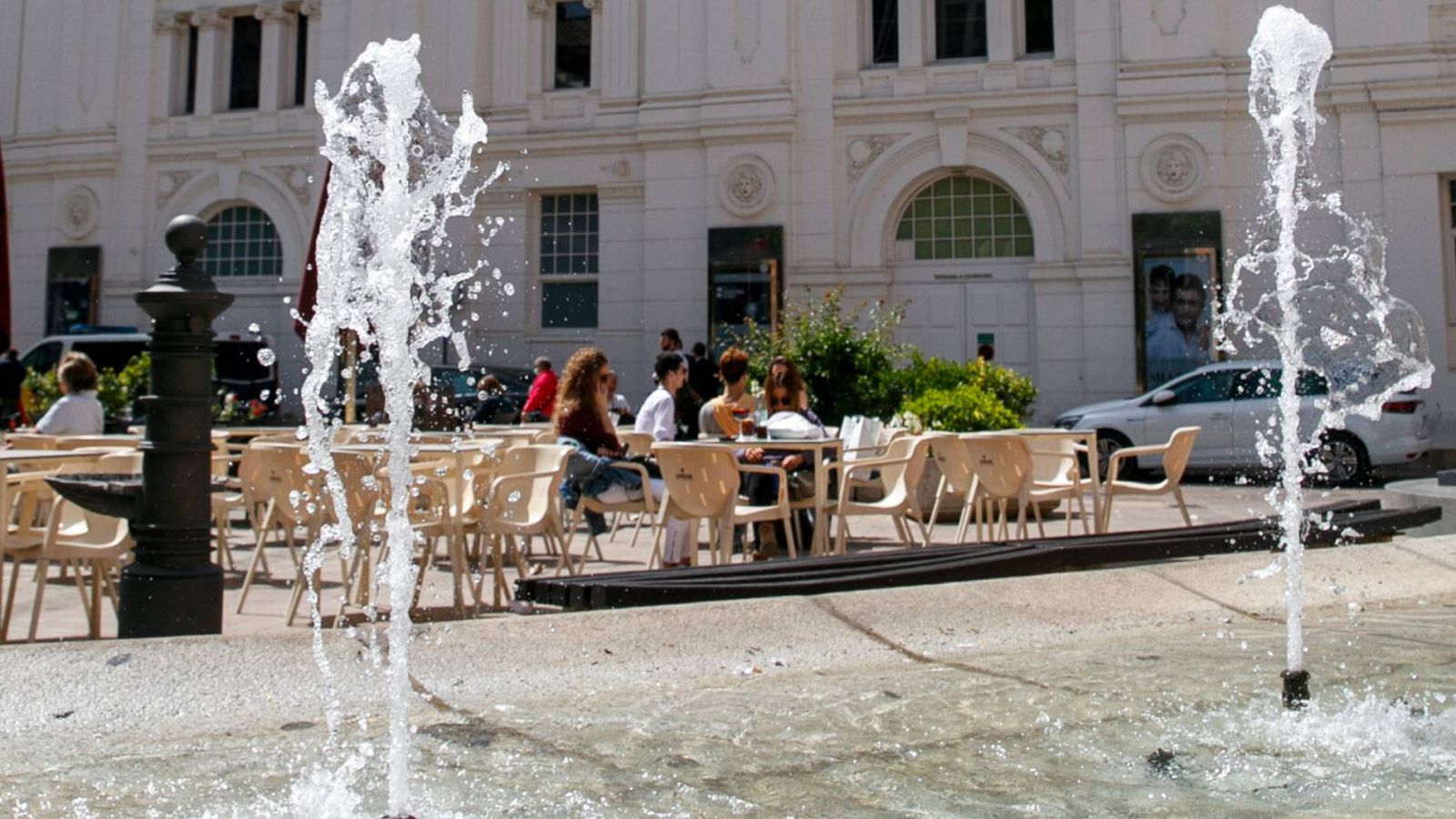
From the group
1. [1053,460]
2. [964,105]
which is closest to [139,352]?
[964,105]

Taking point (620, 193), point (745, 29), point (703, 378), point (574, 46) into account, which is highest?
point (574, 46)

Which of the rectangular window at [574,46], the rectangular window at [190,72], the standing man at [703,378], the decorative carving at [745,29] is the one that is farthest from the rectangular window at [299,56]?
the standing man at [703,378]

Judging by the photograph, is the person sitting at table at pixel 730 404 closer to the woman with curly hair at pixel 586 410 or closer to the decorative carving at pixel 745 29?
the woman with curly hair at pixel 586 410

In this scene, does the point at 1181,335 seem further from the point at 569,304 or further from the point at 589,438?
the point at 589,438

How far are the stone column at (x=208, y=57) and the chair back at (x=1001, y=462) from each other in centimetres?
2036

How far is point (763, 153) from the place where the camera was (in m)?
20.5

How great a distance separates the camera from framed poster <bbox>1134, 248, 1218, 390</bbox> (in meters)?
18.9

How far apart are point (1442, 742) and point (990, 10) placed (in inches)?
726

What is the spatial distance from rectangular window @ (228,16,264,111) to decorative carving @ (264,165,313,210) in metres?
1.74

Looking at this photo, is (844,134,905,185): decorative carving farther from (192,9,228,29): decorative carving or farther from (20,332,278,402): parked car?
(192,9,228,29): decorative carving

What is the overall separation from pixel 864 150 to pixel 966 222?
201 cm

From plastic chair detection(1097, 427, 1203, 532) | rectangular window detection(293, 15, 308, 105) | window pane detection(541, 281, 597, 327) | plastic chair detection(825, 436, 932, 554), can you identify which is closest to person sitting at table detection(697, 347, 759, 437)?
plastic chair detection(825, 436, 932, 554)

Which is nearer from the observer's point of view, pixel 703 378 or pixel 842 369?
pixel 842 369

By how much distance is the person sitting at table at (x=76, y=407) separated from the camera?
980 centimetres
